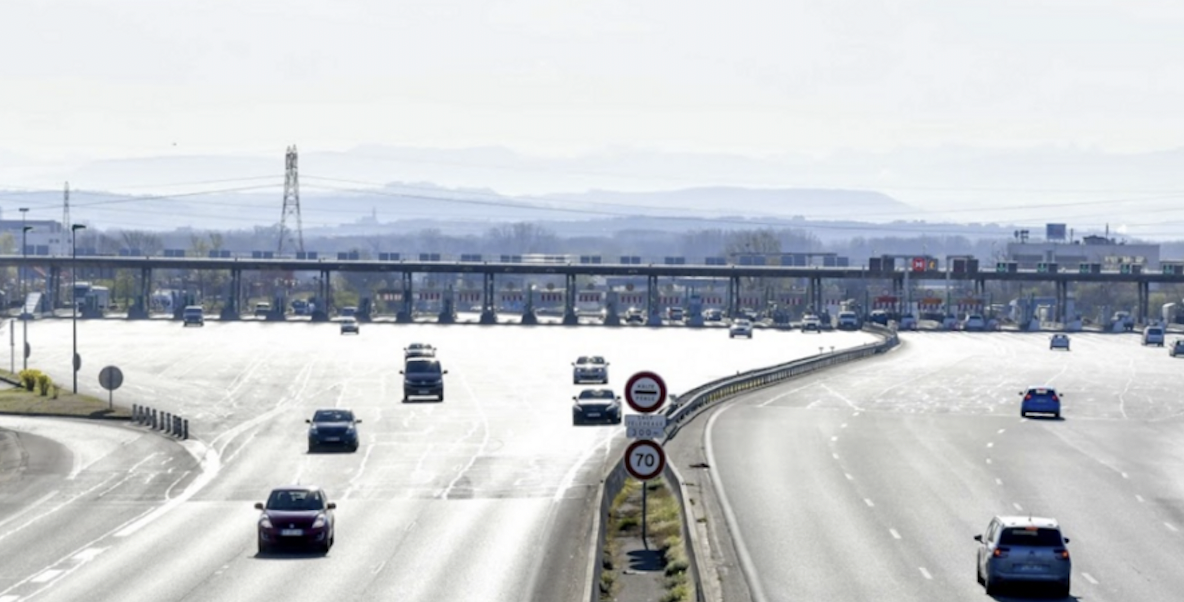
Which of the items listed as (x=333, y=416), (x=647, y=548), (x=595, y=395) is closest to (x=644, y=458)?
(x=647, y=548)

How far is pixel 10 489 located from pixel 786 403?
38.7 metres

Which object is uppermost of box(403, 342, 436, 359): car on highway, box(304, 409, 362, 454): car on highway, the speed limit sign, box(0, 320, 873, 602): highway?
the speed limit sign

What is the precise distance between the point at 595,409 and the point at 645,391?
38.2m

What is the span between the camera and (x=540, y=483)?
173ft

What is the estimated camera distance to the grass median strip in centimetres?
3372

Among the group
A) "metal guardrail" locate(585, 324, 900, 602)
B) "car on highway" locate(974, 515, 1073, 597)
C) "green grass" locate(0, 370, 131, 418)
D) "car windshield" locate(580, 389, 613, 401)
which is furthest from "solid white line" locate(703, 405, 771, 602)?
"green grass" locate(0, 370, 131, 418)

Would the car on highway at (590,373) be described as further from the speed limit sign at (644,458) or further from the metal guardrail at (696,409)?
the speed limit sign at (644,458)

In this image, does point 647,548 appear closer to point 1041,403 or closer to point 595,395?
point 595,395

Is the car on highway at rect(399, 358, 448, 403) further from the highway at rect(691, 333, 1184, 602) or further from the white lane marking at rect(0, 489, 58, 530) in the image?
the white lane marking at rect(0, 489, 58, 530)

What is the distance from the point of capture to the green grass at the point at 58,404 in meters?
80.9

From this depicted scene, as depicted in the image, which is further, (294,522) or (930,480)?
(930,480)

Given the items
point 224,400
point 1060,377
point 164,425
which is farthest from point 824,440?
point 1060,377

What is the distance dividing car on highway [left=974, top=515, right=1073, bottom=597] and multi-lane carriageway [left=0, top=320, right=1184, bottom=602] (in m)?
0.80

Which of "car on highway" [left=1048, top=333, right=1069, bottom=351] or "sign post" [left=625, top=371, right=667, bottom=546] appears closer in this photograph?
"sign post" [left=625, top=371, right=667, bottom=546]
